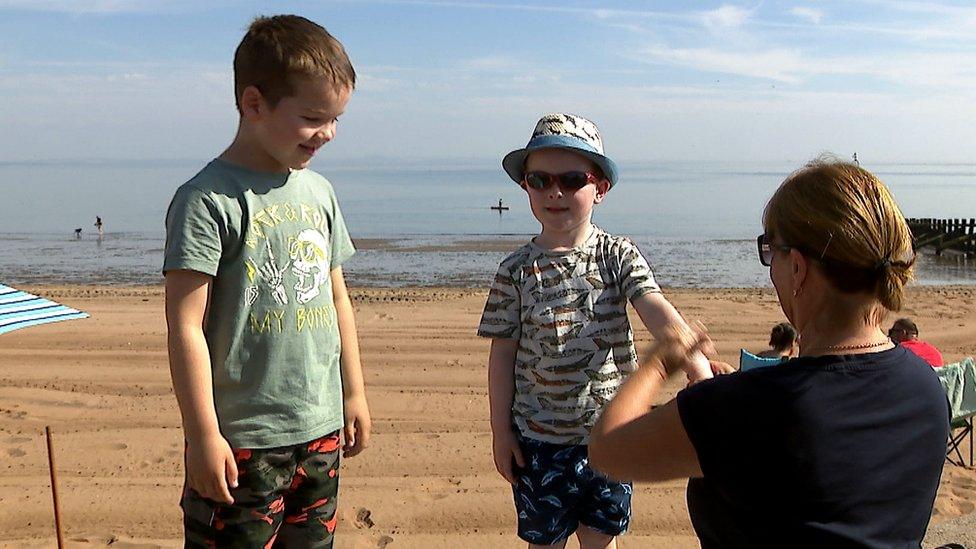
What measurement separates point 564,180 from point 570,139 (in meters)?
0.14

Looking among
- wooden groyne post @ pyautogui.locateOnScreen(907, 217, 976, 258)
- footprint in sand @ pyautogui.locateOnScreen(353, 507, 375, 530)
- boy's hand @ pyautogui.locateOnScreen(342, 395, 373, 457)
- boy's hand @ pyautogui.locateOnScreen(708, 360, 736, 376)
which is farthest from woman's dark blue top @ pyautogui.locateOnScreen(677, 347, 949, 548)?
wooden groyne post @ pyautogui.locateOnScreen(907, 217, 976, 258)

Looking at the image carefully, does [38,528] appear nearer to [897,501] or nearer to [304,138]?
[304,138]

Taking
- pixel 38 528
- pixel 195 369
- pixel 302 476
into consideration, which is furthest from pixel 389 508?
pixel 195 369

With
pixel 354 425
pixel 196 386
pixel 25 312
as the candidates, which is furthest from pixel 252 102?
pixel 25 312

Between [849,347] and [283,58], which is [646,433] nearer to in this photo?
[849,347]

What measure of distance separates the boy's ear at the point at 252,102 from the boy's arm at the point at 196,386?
1.68 feet

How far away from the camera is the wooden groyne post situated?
29.9 m

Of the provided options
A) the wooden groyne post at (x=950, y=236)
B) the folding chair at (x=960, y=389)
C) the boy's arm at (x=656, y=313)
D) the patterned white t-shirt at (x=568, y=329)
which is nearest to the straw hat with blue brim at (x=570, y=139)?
the patterned white t-shirt at (x=568, y=329)

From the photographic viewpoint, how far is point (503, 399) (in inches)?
124

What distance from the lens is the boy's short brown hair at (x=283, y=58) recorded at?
8.60 ft

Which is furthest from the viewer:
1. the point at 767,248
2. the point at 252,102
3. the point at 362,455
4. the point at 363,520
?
the point at 362,455

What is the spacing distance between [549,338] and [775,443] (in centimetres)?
127

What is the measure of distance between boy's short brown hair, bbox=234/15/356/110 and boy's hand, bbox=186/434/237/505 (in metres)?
1.01

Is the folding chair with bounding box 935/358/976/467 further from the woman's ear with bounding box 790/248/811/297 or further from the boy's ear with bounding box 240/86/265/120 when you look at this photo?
the boy's ear with bounding box 240/86/265/120
